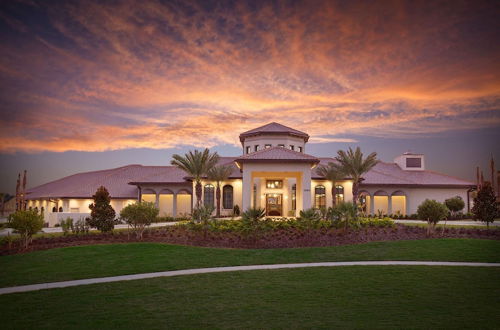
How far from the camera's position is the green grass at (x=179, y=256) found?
13828 mm

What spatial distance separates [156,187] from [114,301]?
105ft

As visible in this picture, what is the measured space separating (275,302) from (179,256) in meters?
7.61

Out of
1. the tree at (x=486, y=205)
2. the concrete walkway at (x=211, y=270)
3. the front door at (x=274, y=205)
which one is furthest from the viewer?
the front door at (x=274, y=205)

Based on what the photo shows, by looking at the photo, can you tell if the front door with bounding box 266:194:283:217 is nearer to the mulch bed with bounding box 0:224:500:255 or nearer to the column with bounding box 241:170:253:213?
the column with bounding box 241:170:253:213

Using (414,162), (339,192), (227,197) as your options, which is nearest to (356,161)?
(339,192)

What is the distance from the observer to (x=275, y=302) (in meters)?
9.81

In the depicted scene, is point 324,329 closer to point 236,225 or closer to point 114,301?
point 114,301

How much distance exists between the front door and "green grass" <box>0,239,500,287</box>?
1851 centimetres

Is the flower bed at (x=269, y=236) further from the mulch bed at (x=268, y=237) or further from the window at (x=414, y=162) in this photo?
the window at (x=414, y=162)

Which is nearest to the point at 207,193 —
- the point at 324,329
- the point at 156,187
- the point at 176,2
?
the point at 156,187

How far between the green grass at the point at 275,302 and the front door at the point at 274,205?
79.0ft

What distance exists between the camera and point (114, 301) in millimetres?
9914

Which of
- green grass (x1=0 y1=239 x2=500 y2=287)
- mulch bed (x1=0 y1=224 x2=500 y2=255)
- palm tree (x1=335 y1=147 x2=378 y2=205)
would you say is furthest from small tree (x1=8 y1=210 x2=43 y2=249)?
palm tree (x1=335 y1=147 x2=378 y2=205)

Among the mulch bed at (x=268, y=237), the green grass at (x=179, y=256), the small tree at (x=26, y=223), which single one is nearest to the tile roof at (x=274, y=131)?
the mulch bed at (x=268, y=237)
